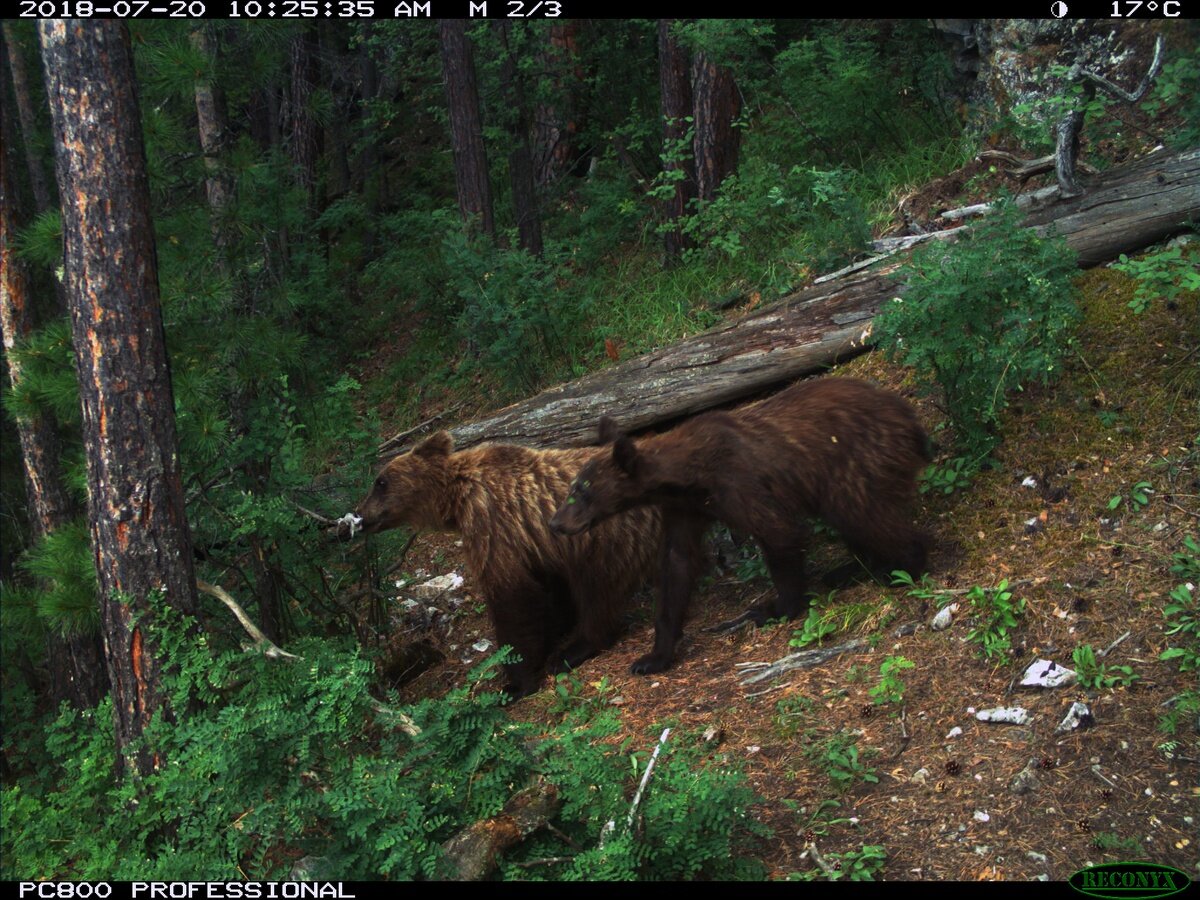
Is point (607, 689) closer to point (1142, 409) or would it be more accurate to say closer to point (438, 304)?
point (1142, 409)

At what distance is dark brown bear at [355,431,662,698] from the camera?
7.11 metres

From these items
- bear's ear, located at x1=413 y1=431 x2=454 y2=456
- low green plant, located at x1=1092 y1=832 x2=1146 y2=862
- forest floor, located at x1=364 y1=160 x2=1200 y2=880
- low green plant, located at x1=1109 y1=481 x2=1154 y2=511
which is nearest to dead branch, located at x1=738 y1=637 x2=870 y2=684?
forest floor, located at x1=364 y1=160 x2=1200 y2=880

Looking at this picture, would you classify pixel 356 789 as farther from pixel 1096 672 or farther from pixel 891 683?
pixel 1096 672

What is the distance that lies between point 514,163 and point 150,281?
347 inches

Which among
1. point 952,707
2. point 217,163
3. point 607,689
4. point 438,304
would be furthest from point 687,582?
point 438,304

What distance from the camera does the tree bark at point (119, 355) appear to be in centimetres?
509

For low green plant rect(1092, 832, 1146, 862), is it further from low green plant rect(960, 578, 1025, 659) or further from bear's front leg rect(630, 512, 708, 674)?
bear's front leg rect(630, 512, 708, 674)

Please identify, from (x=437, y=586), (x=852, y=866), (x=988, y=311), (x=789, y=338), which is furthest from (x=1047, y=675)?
(x=437, y=586)

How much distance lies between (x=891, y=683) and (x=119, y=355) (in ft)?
13.3

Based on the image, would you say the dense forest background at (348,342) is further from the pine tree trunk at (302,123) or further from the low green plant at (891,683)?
the low green plant at (891,683)

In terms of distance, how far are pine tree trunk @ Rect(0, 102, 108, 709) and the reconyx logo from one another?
6.64 m

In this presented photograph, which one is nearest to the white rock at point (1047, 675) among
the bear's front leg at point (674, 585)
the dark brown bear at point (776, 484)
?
the dark brown bear at point (776, 484)

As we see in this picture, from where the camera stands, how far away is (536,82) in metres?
14.4

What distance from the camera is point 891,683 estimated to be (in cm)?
525
